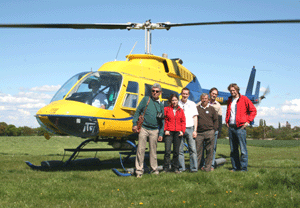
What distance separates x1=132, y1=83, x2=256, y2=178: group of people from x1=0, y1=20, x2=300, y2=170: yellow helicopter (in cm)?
115

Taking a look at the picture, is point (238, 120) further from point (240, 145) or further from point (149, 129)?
point (149, 129)

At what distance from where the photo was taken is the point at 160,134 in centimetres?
695

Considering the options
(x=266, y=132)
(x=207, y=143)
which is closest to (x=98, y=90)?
(x=207, y=143)

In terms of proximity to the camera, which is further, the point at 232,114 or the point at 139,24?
the point at 139,24

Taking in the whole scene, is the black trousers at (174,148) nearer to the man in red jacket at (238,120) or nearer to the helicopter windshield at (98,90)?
the man in red jacket at (238,120)

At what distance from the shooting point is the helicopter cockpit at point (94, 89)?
7.50 metres

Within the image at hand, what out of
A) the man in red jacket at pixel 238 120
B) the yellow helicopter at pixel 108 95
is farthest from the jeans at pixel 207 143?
the yellow helicopter at pixel 108 95

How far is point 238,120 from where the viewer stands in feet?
23.0

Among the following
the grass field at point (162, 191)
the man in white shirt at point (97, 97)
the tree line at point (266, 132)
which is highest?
the man in white shirt at point (97, 97)

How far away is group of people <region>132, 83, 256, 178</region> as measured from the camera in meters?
6.81

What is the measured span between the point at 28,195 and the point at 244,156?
15.9 feet

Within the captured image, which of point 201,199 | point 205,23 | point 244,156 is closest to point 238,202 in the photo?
point 201,199

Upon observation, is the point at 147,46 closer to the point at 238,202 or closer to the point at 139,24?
the point at 139,24

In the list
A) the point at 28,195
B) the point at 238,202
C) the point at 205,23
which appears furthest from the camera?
the point at 205,23
